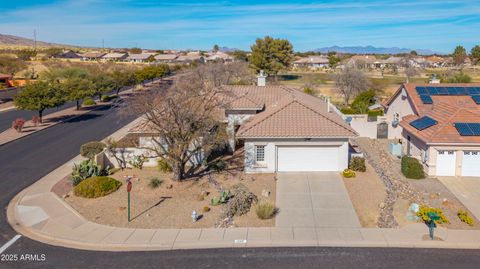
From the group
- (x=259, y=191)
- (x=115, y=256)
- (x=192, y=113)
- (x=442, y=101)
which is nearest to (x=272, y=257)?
(x=115, y=256)

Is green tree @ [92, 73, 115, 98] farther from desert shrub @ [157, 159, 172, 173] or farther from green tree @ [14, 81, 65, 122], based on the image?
desert shrub @ [157, 159, 172, 173]

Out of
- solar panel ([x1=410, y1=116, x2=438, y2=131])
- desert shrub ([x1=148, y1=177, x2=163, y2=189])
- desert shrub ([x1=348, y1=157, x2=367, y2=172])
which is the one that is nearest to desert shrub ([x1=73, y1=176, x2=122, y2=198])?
desert shrub ([x1=148, y1=177, x2=163, y2=189])

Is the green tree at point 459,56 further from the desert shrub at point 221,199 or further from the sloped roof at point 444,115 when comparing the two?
the desert shrub at point 221,199

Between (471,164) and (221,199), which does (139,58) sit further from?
(471,164)

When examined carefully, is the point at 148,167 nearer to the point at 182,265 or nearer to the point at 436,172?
the point at 182,265

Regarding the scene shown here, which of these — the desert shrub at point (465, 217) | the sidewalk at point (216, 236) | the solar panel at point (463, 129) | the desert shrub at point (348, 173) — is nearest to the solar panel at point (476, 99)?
the solar panel at point (463, 129)

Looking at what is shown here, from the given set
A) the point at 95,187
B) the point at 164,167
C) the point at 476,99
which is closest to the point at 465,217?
the point at 476,99
